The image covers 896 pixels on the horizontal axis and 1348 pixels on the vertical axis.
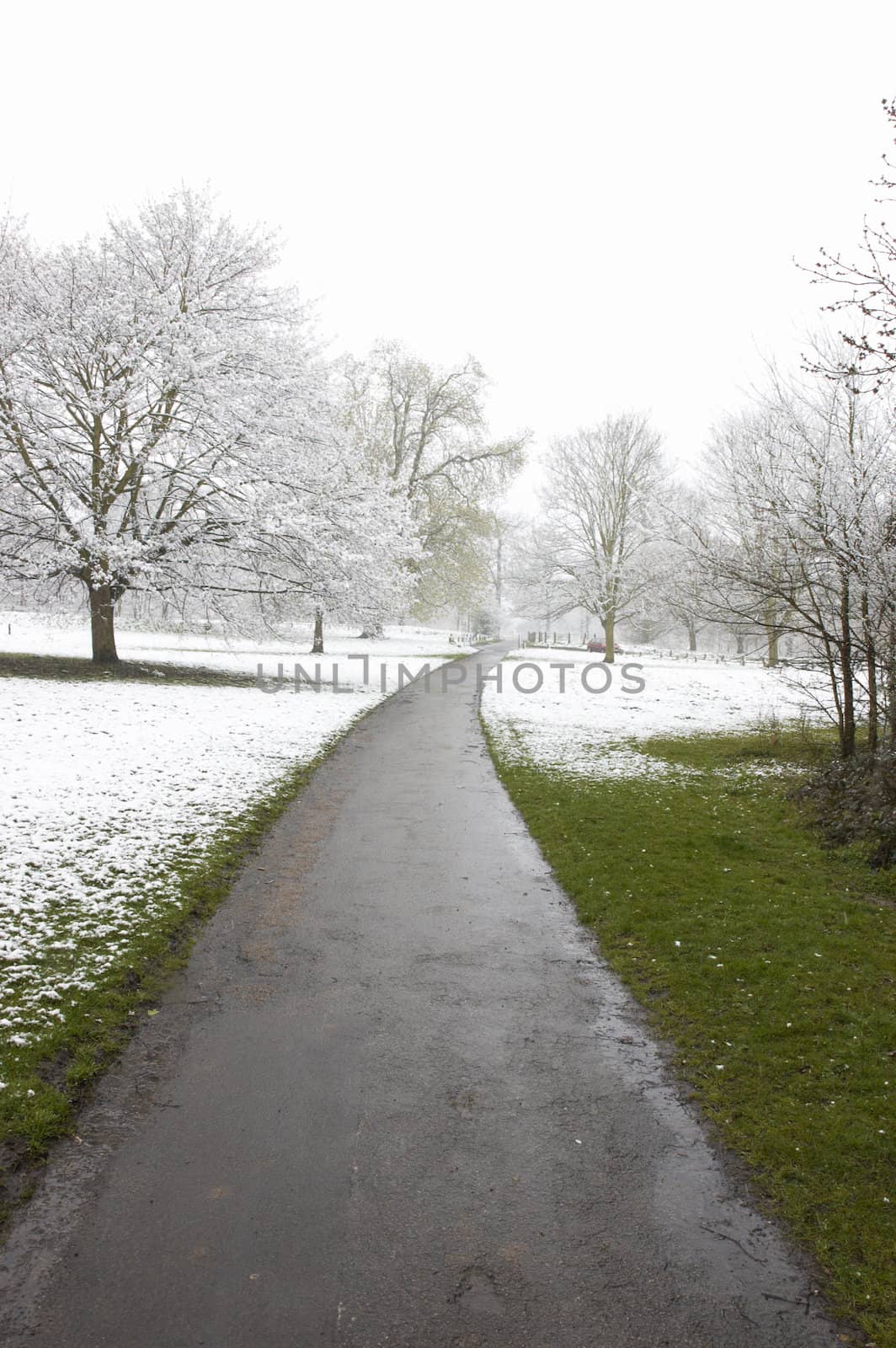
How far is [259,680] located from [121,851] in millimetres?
15367

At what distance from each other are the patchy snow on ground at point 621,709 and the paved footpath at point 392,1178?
726 centimetres

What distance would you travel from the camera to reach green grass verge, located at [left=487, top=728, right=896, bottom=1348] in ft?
11.4

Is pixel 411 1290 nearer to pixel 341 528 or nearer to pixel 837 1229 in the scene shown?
pixel 837 1229

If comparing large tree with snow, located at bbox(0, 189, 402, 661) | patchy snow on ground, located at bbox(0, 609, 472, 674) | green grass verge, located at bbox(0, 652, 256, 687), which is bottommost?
green grass verge, located at bbox(0, 652, 256, 687)

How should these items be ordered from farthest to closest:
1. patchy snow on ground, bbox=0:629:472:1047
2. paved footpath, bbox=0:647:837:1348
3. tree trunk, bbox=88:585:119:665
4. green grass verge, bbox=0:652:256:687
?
1. tree trunk, bbox=88:585:119:665
2. green grass verge, bbox=0:652:256:687
3. patchy snow on ground, bbox=0:629:472:1047
4. paved footpath, bbox=0:647:837:1348

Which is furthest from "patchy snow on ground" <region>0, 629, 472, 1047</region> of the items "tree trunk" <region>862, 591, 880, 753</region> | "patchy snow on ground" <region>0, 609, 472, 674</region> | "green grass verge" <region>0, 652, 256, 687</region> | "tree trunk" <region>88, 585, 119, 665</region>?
"tree trunk" <region>862, 591, 880, 753</region>

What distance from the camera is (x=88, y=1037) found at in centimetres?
452

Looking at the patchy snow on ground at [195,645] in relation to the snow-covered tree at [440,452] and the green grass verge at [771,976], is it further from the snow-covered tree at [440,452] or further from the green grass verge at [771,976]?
the green grass verge at [771,976]

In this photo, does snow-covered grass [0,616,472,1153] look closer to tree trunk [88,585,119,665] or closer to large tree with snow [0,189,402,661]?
tree trunk [88,585,119,665]

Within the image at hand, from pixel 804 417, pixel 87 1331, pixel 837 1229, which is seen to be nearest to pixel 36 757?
pixel 87 1331

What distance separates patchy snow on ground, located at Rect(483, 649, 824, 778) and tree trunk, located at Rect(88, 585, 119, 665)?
10.9 metres

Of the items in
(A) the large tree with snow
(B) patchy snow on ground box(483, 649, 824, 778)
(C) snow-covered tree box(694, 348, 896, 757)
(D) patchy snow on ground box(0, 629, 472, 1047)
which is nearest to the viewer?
(D) patchy snow on ground box(0, 629, 472, 1047)

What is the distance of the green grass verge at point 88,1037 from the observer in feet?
12.0

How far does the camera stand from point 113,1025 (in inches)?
185
